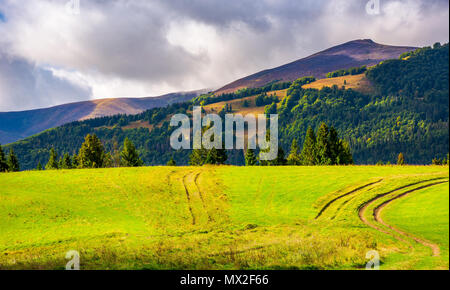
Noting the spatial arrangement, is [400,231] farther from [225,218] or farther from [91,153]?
[91,153]

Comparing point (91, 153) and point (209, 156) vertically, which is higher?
point (91, 153)

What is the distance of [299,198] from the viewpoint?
46.1 metres

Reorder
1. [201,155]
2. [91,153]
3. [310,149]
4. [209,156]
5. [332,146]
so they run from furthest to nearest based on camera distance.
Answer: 1. [310,149]
2. [201,155]
3. [209,156]
4. [91,153]
5. [332,146]

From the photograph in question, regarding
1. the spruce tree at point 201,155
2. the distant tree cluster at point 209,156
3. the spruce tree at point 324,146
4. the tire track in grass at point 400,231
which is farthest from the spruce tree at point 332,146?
the tire track in grass at point 400,231

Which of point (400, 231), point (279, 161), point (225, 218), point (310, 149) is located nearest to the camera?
point (400, 231)

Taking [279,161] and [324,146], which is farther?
[279,161]

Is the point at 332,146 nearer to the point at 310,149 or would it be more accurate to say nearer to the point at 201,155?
the point at 310,149

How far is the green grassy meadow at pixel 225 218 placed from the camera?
82.0 ft

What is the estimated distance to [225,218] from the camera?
134ft

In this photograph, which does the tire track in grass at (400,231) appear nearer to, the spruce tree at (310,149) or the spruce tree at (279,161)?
the spruce tree at (310,149)

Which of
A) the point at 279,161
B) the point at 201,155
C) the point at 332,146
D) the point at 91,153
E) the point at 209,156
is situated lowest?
the point at 279,161

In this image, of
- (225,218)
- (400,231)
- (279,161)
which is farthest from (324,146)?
(400,231)

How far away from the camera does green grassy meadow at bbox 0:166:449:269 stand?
984 inches
